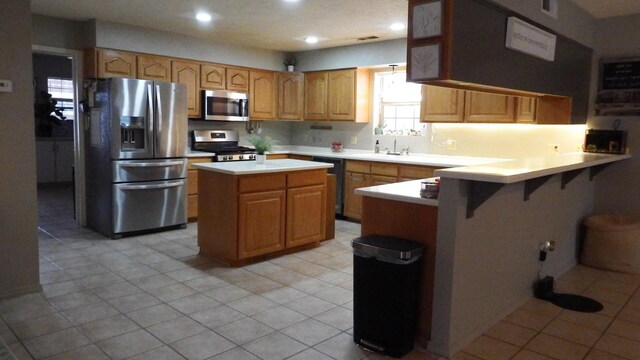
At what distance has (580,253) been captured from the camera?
177 inches

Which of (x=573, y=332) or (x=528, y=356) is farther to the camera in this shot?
(x=573, y=332)

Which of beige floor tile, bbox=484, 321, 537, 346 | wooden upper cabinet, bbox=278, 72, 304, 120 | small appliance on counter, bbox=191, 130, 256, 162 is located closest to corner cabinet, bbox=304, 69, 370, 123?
wooden upper cabinet, bbox=278, 72, 304, 120

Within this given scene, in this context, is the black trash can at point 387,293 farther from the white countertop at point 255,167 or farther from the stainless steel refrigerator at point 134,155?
the stainless steel refrigerator at point 134,155

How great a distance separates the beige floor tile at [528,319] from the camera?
303cm

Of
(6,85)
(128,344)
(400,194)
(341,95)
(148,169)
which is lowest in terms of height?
(128,344)

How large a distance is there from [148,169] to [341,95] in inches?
111

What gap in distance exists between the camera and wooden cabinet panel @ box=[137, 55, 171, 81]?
18.1ft

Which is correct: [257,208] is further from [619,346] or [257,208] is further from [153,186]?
[619,346]

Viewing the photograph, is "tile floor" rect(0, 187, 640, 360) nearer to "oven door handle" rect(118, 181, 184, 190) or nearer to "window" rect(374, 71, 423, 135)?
"oven door handle" rect(118, 181, 184, 190)

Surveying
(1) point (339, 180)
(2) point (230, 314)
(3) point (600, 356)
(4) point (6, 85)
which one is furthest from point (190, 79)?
(3) point (600, 356)

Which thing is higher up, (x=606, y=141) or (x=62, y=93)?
(x=62, y=93)

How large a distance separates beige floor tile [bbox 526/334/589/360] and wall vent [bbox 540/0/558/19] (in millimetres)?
2271

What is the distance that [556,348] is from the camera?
271cm

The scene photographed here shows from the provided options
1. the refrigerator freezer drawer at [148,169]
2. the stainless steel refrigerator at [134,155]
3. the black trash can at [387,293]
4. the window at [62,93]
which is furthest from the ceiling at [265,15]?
the window at [62,93]
